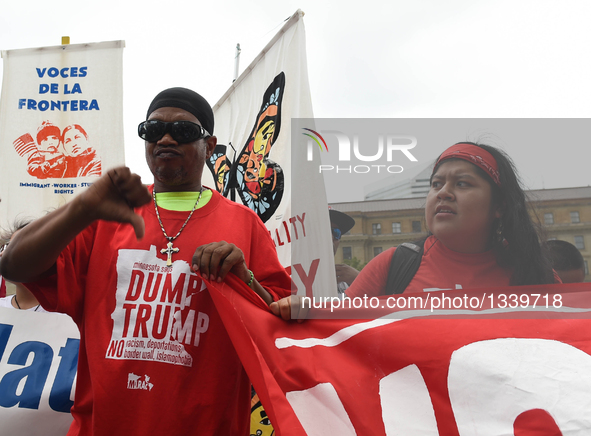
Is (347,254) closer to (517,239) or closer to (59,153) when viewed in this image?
(517,239)

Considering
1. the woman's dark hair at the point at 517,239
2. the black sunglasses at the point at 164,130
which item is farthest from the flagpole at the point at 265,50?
the woman's dark hair at the point at 517,239

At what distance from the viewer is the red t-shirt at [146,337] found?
4.92 feet

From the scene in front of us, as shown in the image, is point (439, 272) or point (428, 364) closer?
point (428, 364)

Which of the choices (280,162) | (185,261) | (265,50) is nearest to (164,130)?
(185,261)

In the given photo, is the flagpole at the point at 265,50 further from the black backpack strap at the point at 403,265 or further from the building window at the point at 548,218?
the building window at the point at 548,218

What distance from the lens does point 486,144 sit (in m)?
1.90

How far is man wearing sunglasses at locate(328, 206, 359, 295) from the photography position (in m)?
2.05

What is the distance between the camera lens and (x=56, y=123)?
5.07 metres

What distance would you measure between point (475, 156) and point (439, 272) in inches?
18.7

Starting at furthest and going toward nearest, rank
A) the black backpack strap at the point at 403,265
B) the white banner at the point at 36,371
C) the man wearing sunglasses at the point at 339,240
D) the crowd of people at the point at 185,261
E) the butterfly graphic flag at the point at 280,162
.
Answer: the butterfly graphic flag at the point at 280,162 → the white banner at the point at 36,371 → the man wearing sunglasses at the point at 339,240 → the black backpack strap at the point at 403,265 → the crowd of people at the point at 185,261

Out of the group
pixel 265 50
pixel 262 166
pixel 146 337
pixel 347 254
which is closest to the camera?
pixel 146 337

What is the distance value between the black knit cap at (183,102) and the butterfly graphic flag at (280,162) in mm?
1245

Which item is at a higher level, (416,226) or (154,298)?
(416,226)

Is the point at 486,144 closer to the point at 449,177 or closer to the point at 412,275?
the point at 449,177
